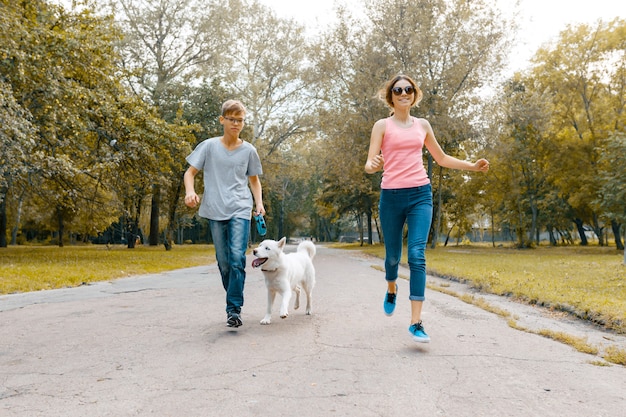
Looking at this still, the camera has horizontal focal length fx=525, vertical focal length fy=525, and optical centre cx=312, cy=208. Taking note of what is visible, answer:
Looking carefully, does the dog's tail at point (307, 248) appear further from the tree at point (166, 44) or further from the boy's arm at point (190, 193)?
the tree at point (166, 44)

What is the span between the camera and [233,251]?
534 cm

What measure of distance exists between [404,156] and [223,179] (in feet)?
6.21

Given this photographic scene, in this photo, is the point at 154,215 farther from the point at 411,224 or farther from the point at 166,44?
the point at 411,224

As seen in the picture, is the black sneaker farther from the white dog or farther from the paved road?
the white dog

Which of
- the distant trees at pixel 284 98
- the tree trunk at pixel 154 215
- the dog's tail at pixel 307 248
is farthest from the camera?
the tree trunk at pixel 154 215

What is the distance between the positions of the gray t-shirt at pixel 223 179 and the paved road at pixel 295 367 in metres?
1.20

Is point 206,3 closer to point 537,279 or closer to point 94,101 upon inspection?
point 94,101

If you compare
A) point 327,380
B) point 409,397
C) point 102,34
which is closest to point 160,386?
point 327,380

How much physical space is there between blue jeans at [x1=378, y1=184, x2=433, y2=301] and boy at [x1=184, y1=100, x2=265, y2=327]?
1422 millimetres

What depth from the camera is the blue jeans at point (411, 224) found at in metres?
4.71

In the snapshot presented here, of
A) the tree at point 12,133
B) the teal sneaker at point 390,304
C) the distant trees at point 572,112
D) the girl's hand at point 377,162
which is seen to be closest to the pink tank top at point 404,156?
the girl's hand at point 377,162

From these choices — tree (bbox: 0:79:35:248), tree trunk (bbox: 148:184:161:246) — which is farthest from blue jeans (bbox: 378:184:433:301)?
tree trunk (bbox: 148:184:161:246)

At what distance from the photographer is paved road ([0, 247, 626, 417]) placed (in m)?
3.01

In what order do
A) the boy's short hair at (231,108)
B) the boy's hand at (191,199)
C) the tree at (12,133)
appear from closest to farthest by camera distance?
the boy's hand at (191,199) < the boy's short hair at (231,108) < the tree at (12,133)
